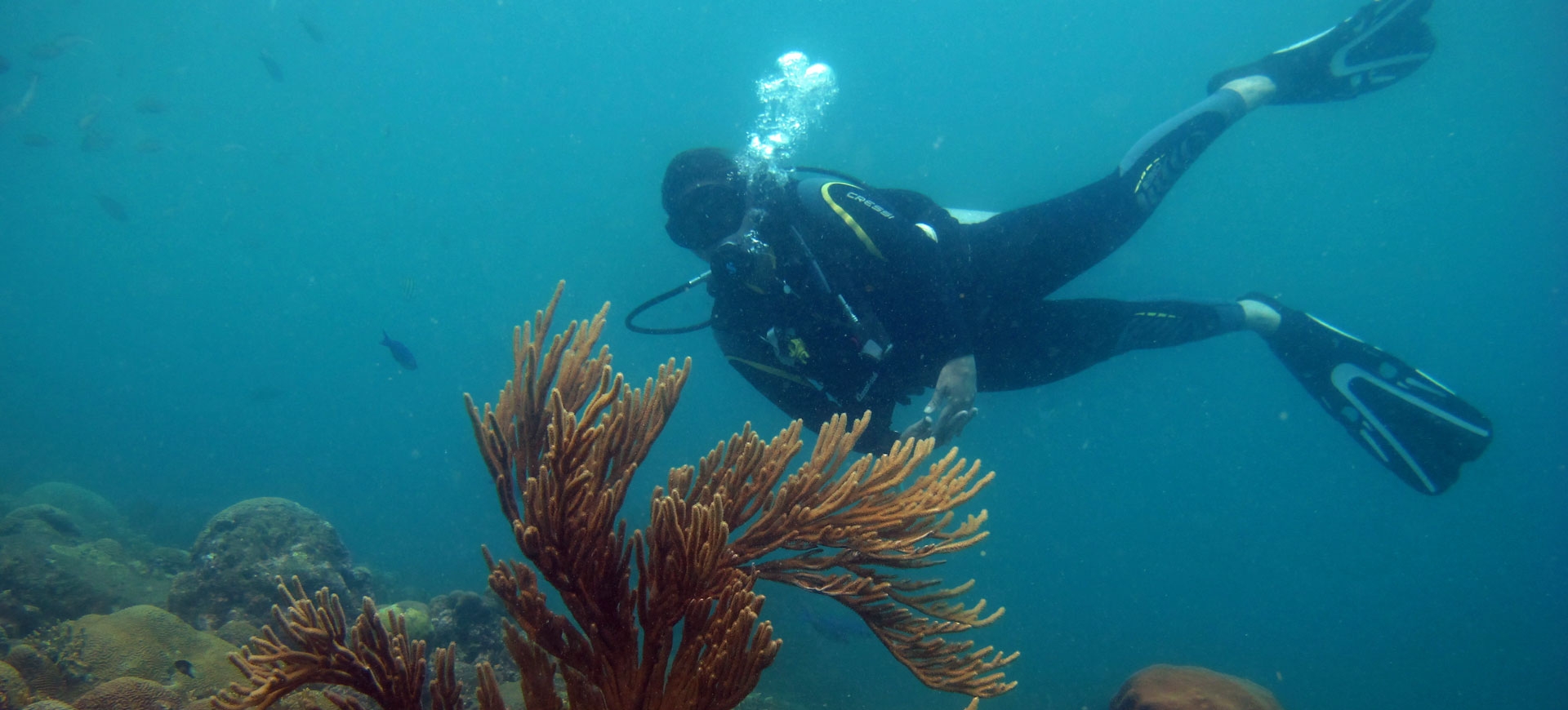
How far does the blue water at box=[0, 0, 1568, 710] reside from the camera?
126ft

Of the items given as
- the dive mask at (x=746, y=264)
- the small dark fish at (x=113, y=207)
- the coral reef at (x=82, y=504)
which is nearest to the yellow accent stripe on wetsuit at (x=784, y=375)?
the dive mask at (x=746, y=264)

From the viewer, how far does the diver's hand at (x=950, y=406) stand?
12.3 ft

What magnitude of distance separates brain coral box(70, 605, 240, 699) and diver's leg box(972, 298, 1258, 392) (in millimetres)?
6730

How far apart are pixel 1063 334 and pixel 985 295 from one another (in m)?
1.09

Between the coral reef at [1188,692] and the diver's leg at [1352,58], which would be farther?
the diver's leg at [1352,58]

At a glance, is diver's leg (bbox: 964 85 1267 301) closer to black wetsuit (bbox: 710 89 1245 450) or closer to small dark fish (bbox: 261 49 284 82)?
black wetsuit (bbox: 710 89 1245 450)

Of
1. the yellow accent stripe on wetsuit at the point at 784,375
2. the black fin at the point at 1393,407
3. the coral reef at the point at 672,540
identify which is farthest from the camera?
the black fin at the point at 1393,407

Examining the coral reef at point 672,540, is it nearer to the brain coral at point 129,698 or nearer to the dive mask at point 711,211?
the dive mask at point 711,211

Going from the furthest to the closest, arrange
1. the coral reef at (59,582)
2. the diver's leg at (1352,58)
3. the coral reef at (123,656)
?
1. the diver's leg at (1352,58)
2. the coral reef at (59,582)
3. the coral reef at (123,656)

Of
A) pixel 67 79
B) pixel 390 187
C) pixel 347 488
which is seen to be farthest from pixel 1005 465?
pixel 390 187

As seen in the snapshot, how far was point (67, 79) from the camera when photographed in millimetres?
50688

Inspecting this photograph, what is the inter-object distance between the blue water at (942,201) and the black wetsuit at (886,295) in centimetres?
2039

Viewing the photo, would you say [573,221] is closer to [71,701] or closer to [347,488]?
[347,488]

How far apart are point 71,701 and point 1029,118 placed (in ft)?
314
